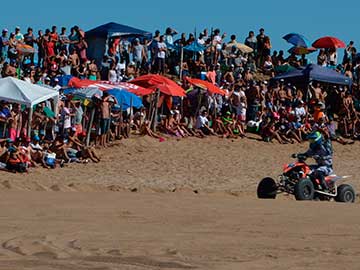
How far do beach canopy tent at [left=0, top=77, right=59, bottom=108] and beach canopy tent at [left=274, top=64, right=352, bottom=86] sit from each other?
381 inches

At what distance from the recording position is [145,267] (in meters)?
7.84

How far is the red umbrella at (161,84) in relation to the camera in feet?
81.9

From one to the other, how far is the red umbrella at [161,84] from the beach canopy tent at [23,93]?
4.30 meters

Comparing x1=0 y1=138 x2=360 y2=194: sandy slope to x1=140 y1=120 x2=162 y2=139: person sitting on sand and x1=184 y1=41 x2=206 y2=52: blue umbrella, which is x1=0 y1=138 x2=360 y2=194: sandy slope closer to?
A: x1=140 y1=120 x2=162 y2=139: person sitting on sand

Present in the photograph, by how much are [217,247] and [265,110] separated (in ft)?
59.8

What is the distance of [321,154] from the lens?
16188mm

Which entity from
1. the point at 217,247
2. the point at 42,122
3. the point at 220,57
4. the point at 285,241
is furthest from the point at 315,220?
the point at 220,57

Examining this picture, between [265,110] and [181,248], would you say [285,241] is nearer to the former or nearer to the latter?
[181,248]

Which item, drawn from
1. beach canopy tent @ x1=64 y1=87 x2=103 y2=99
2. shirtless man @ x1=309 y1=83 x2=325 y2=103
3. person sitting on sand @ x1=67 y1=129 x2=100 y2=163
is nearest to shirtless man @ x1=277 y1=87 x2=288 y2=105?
shirtless man @ x1=309 y1=83 x2=325 y2=103

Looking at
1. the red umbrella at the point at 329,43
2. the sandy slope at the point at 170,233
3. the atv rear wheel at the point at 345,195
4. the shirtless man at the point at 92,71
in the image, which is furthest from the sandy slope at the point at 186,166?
the red umbrella at the point at 329,43

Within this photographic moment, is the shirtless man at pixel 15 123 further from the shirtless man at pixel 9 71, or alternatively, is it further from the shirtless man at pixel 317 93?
the shirtless man at pixel 317 93

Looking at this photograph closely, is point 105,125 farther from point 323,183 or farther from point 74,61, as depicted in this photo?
point 323,183

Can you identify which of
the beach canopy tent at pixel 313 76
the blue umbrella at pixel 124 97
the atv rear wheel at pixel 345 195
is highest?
the beach canopy tent at pixel 313 76

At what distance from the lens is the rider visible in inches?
634
